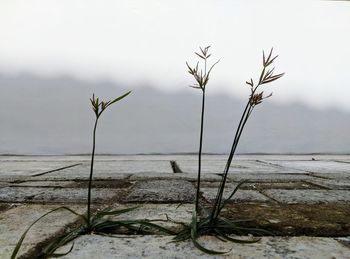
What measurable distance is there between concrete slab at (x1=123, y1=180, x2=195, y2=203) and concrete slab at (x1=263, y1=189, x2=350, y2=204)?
10.2 inches

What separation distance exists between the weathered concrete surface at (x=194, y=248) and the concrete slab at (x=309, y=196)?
0.39 m

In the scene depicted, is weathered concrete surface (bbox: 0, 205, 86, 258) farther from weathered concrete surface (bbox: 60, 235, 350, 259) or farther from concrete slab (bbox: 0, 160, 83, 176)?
concrete slab (bbox: 0, 160, 83, 176)

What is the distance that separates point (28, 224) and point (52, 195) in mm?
377

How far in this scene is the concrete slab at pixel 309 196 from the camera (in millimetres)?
1029

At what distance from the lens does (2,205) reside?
969 mm

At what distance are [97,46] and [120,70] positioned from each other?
31 cm

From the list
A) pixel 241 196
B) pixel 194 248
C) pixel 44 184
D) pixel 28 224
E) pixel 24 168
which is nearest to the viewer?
pixel 194 248

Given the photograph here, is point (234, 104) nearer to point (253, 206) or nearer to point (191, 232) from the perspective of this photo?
point (253, 206)

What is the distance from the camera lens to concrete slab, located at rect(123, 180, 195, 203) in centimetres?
105

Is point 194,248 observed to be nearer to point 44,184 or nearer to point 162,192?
point 162,192

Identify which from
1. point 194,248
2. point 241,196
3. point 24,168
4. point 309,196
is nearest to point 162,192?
point 241,196

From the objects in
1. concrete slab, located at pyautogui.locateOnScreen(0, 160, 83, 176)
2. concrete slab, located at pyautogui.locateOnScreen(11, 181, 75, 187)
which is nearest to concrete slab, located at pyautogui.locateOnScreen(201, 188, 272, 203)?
concrete slab, located at pyautogui.locateOnScreen(11, 181, 75, 187)

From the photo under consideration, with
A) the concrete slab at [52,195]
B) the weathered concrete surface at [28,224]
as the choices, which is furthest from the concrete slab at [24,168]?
the weathered concrete surface at [28,224]

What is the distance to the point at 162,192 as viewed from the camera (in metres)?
1.17
